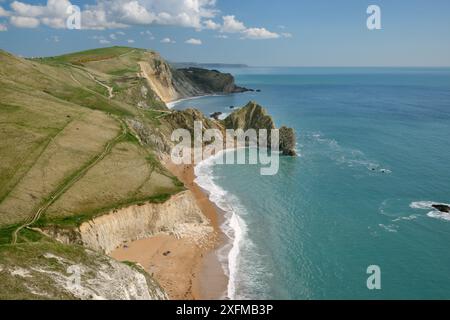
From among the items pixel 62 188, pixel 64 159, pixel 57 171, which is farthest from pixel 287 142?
pixel 62 188

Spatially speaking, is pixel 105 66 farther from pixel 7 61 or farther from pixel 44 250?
pixel 44 250

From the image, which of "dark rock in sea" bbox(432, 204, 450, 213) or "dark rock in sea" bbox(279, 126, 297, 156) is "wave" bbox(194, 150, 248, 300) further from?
"dark rock in sea" bbox(432, 204, 450, 213)

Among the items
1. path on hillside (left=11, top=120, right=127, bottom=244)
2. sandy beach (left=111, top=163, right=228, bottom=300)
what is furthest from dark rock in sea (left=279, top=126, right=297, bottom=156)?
sandy beach (left=111, top=163, right=228, bottom=300)

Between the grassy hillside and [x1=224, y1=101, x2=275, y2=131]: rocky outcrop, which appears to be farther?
[x1=224, y1=101, x2=275, y2=131]: rocky outcrop

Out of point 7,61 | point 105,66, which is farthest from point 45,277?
point 105,66

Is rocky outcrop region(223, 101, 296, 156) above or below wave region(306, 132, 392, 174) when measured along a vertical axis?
above

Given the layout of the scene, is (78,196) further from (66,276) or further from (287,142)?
(287,142)

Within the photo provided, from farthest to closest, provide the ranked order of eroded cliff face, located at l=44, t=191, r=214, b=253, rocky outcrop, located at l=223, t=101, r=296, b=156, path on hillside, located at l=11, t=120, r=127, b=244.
A: rocky outcrop, located at l=223, t=101, r=296, b=156 → eroded cliff face, located at l=44, t=191, r=214, b=253 → path on hillside, located at l=11, t=120, r=127, b=244
